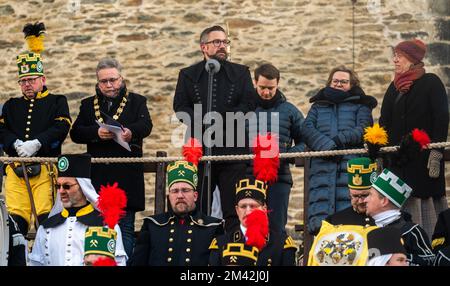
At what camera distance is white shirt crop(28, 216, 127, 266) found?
11.7 meters

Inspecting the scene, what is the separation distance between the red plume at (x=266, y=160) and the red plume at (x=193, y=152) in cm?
43

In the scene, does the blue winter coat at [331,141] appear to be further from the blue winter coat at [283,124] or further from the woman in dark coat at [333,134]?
the blue winter coat at [283,124]

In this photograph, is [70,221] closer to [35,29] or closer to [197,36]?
[35,29]

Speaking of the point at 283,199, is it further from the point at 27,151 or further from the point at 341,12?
the point at 341,12

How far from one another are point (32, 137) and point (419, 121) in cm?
314

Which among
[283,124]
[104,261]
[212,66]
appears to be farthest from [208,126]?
[104,261]

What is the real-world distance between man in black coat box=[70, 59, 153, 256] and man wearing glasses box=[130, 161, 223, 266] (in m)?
0.76

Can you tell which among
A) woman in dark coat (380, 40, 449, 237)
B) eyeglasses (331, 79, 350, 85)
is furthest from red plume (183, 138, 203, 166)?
woman in dark coat (380, 40, 449, 237)

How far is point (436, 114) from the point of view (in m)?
12.4

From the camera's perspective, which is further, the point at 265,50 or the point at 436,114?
the point at 265,50

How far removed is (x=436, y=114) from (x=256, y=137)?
1.42m

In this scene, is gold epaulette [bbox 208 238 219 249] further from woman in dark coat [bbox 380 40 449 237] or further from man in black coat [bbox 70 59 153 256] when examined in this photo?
woman in dark coat [bbox 380 40 449 237]

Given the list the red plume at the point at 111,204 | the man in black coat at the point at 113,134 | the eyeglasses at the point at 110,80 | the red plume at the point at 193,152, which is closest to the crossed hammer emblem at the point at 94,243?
the red plume at the point at 111,204

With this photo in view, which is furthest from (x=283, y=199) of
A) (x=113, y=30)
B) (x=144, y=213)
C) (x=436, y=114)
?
(x=113, y=30)
